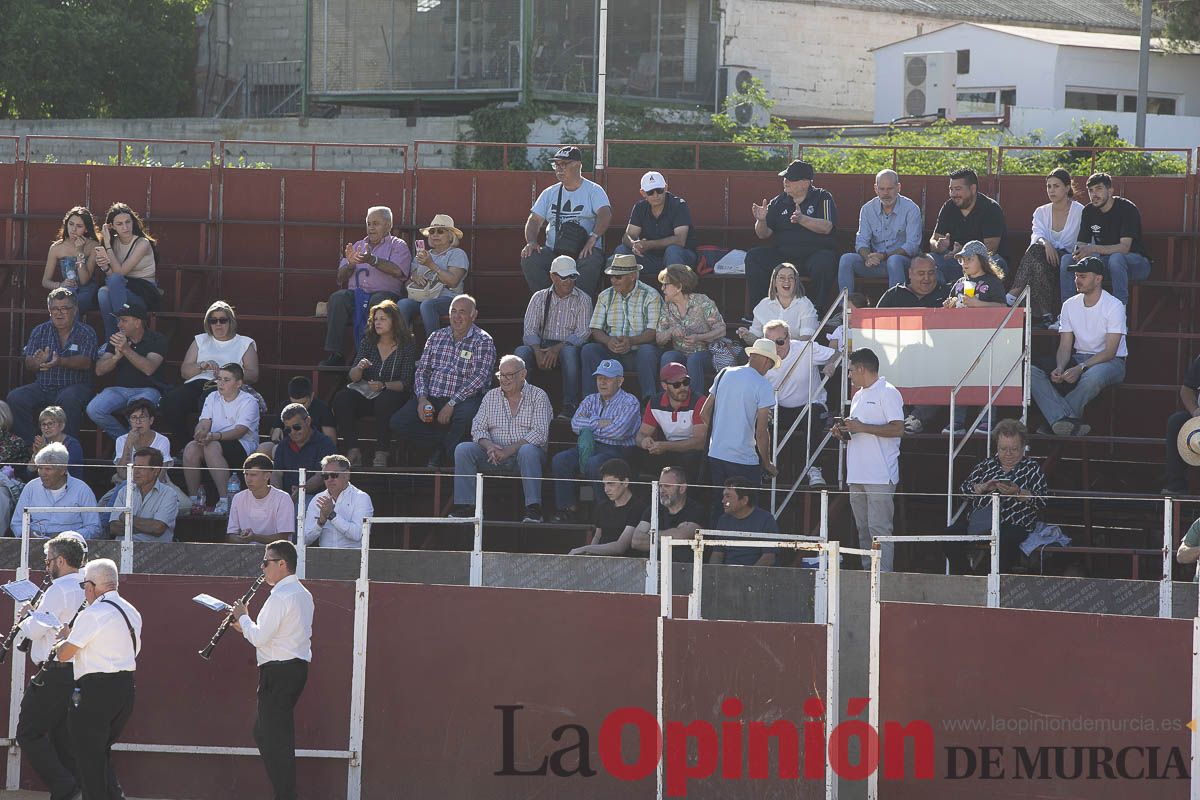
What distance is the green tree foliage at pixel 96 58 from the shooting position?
28.0 m

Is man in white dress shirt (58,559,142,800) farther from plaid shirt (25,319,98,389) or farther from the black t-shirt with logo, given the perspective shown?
the black t-shirt with logo

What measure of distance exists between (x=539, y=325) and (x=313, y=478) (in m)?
2.69

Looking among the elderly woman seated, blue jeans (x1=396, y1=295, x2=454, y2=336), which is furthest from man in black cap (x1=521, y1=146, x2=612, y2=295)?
the elderly woman seated

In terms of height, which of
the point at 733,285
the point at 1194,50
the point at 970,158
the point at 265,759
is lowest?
the point at 265,759

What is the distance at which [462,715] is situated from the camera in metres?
9.97

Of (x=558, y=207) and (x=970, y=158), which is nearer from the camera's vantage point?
(x=558, y=207)

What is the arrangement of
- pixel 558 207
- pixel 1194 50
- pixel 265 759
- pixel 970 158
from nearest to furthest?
1. pixel 265 759
2. pixel 558 207
3. pixel 970 158
4. pixel 1194 50

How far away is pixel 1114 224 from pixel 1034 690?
235 inches

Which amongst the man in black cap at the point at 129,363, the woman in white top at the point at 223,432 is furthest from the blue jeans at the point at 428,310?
the man in black cap at the point at 129,363

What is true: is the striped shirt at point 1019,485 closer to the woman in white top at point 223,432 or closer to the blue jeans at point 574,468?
the blue jeans at point 574,468

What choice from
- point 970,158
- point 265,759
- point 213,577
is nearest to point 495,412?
point 213,577

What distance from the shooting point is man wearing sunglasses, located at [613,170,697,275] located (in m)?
14.4

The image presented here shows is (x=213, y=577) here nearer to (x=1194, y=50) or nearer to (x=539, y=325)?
(x=539, y=325)

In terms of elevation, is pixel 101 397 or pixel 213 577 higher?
pixel 101 397
